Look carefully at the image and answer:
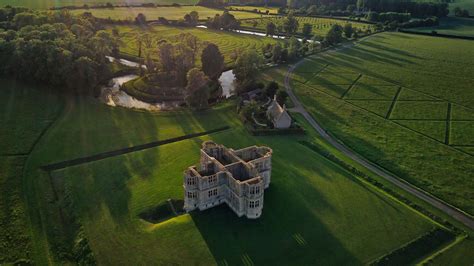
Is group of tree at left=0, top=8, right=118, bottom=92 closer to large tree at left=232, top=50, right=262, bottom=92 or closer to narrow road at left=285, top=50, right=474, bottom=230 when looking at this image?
large tree at left=232, top=50, right=262, bottom=92

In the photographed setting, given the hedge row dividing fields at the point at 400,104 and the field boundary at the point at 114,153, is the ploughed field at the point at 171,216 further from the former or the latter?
the hedge row dividing fields at the point at 400,104

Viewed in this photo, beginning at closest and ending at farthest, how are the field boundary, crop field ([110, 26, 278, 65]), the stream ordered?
the field boundary → the stream → crop field ([110, 26, 278, 65])

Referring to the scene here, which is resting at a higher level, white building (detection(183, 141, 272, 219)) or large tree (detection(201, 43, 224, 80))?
large tree (detection(201, 43, 224, 80))

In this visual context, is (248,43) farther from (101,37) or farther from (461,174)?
(461,174)

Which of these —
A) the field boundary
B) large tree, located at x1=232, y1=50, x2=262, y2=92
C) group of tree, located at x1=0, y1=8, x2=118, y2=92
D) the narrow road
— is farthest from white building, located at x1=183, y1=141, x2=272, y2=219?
group of tree, located at x1=0, y1=8, x2=118, y2=92

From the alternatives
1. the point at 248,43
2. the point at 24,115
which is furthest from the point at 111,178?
the point at 248,43

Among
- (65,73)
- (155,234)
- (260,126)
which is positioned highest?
(65,73)
